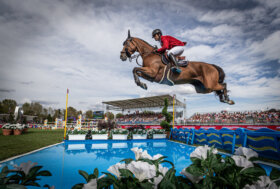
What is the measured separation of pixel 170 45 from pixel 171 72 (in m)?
0.64

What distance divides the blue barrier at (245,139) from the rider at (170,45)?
338 centimetres

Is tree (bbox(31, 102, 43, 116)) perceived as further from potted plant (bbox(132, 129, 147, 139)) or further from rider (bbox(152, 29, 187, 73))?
rider (bbox(152, 29, 187, 73))

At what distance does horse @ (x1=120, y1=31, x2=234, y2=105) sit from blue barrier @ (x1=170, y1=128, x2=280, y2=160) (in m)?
1.89

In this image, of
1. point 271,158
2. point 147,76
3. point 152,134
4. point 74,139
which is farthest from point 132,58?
point 152,134

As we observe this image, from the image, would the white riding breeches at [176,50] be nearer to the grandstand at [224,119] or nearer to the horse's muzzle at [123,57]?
the horse's muzzle at [123,57]

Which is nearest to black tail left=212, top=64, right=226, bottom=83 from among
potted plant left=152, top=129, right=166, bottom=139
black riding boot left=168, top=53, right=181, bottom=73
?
black riding boot left=168, top=53, right=181, bottom=73

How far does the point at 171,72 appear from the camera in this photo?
3104 millimetres

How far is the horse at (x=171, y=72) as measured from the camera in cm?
311

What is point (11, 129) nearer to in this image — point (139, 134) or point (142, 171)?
point (139, 134)

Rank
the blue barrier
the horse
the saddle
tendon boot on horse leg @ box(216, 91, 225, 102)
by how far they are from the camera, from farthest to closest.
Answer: the blue barrier
tendon boot on horse leg @ box(216, 91, 225, 102)
the saddle
the horse

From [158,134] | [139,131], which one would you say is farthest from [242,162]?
[158,134]

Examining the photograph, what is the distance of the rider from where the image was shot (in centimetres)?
316

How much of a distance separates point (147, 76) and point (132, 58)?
2.48 feet

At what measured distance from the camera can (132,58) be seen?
3.60 meters
